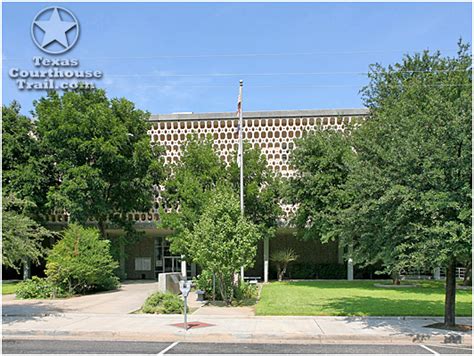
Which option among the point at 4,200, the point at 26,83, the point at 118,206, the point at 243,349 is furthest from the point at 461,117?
the point at 118,206

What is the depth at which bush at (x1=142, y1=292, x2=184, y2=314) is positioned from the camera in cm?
1642

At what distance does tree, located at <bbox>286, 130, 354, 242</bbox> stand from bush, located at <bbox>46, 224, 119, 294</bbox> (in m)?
11.2

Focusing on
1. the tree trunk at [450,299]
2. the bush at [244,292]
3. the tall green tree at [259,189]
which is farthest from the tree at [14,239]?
the tall green tree at [259,189]

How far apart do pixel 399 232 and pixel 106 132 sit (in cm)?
2054

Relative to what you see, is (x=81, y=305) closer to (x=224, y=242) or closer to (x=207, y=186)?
(x=224, y=242)

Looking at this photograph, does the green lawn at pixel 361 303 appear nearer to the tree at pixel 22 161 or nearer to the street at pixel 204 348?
the street at pixel 204 348

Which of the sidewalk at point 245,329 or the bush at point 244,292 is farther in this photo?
the bush at point 244,292

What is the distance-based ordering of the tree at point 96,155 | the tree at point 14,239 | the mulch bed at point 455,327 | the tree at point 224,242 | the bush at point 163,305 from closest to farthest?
the mulch bed at point 455,327 → the tree at point 14,239 → the bush at point 163,305 → the tree at point 224,242 → the tree at point 96,155

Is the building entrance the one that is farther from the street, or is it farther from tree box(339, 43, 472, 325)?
the street

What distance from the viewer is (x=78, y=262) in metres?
22.8

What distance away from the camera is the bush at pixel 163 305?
16.4 meters

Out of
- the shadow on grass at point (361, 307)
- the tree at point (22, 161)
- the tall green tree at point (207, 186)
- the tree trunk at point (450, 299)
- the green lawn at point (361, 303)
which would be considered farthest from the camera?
the tree at point (22, 161)

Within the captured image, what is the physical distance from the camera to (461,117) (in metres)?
12.3

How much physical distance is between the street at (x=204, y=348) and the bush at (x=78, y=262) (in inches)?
420
